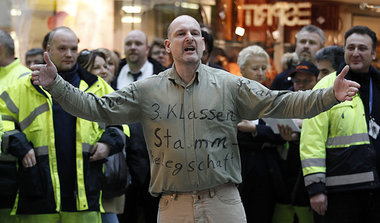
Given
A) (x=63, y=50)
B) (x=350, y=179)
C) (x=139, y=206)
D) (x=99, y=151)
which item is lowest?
(x=139, y=206)

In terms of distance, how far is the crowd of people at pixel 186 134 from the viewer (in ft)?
15.7

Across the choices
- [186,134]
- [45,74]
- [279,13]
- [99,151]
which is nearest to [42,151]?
[99,151]

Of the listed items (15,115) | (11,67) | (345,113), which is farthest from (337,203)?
(11,67)

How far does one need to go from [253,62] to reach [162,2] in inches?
168

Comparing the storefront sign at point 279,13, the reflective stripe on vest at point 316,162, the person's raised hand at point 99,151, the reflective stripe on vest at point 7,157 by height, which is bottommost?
the reflective stripe on vest at point 316,162

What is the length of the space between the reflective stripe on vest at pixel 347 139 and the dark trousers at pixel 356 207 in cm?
46

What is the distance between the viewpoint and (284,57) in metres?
8.94

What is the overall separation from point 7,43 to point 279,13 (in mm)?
4366

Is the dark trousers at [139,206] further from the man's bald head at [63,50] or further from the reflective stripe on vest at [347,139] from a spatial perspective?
the reflective stripe on vest at [347,139]

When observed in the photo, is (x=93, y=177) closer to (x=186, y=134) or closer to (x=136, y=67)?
(x=186, y=134)

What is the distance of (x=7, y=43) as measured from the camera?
7.58 m

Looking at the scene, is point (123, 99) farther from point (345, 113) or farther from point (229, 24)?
point (229, 24)

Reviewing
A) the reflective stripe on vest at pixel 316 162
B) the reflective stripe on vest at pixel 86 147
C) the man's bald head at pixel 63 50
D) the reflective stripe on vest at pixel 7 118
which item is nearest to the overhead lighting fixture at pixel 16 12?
the man's bald head at pixel 63 50

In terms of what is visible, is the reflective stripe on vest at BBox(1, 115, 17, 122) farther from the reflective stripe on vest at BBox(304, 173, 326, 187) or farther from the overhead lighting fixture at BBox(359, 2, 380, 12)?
the overhead lighting fixture at BBox(359, 2, 380, 12)
